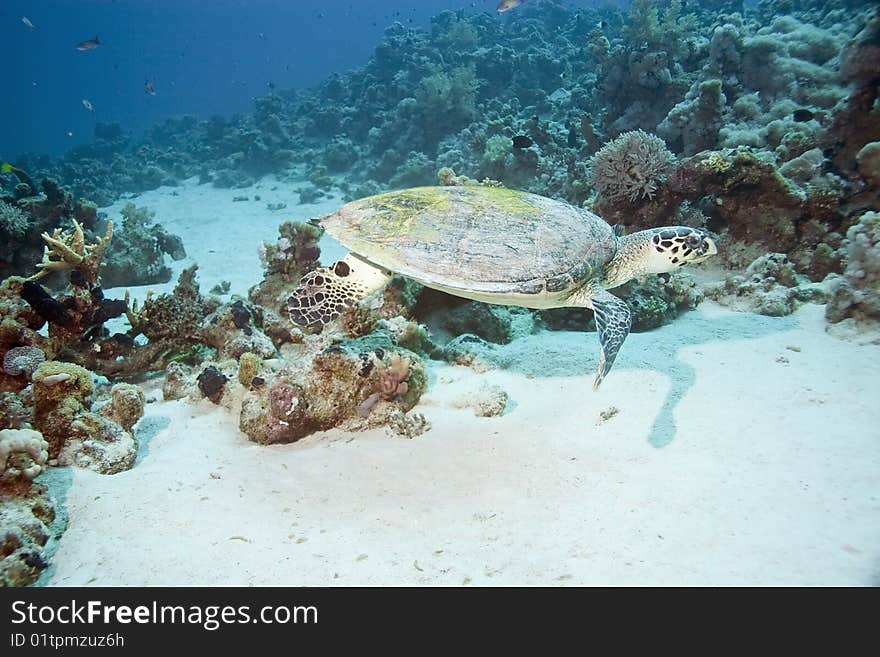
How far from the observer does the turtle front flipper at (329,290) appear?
4.66 metres

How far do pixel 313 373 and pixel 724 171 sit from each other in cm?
671

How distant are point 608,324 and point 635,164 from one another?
4.22 m

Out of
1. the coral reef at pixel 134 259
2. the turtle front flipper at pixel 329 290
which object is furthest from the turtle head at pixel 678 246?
the coral reef at pixel 134 259

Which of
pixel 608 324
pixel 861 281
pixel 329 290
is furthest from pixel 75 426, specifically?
pixel 861 281

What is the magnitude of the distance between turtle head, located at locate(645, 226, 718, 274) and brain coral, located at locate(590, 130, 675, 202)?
2.71m

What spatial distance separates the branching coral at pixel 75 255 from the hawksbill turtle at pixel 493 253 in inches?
120

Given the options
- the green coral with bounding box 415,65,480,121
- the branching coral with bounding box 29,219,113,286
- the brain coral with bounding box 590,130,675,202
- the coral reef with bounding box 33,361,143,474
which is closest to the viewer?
the coral reef with bounding box 33,361,143,474

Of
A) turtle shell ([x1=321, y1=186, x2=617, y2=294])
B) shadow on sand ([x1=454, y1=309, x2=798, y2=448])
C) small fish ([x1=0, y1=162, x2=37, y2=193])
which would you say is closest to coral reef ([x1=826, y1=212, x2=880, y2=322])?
shadow on sand ([x1=454, y1=309, x2=798, y2=448])

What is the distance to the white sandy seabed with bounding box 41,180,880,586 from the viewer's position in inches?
101

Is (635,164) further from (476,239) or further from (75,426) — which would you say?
(75,426)

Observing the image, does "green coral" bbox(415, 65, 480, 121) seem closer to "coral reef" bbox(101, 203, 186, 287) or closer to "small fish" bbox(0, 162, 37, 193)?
"coral reef" bbox(101, 203, 186, 287)

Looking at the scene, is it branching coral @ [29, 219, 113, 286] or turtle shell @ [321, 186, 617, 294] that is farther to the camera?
branching coral @ [29, 219, 113, 286]

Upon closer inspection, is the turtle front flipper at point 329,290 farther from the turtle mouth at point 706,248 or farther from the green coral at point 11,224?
the green coral at point 11,224
